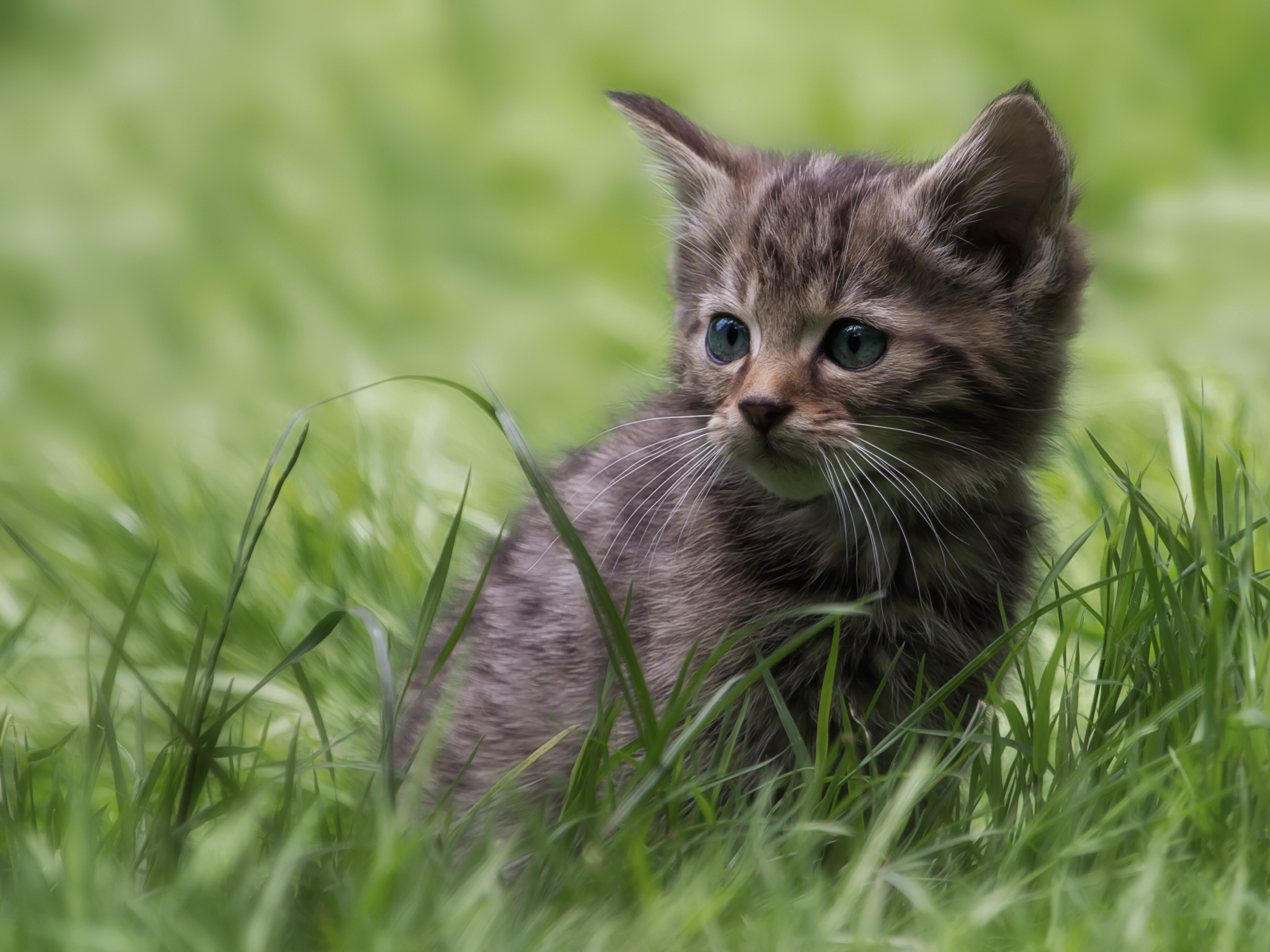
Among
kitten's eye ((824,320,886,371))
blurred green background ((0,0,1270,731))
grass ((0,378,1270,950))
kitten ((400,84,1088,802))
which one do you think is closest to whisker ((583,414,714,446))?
kitten ((400,84,1088,802))

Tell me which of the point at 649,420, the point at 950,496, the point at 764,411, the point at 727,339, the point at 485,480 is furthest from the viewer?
the point at 485,480

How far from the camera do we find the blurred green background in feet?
17.9

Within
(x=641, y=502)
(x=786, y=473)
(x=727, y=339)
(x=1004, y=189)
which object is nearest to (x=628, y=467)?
(x=641, y=502)

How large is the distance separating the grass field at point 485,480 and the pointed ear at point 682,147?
43 cm

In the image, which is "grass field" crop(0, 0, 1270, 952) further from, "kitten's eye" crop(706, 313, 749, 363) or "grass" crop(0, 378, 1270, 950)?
"kitten's eye" crop(706, 313, 749, 363)

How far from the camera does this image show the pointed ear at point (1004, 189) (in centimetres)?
216

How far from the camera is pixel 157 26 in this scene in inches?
232

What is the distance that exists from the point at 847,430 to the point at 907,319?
0.23 metres

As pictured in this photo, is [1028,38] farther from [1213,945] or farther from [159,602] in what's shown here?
[1213,945]

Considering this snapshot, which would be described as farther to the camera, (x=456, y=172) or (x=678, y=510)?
(x=456, y=172)

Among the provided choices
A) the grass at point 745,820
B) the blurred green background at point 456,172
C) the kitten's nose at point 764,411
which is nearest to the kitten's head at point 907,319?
the kitten's nose at point 764,411

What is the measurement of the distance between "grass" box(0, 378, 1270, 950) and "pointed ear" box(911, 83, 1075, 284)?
0.41 metres

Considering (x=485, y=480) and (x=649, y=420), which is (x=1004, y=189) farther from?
(x=485, y=480)

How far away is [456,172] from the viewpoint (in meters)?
5.84
